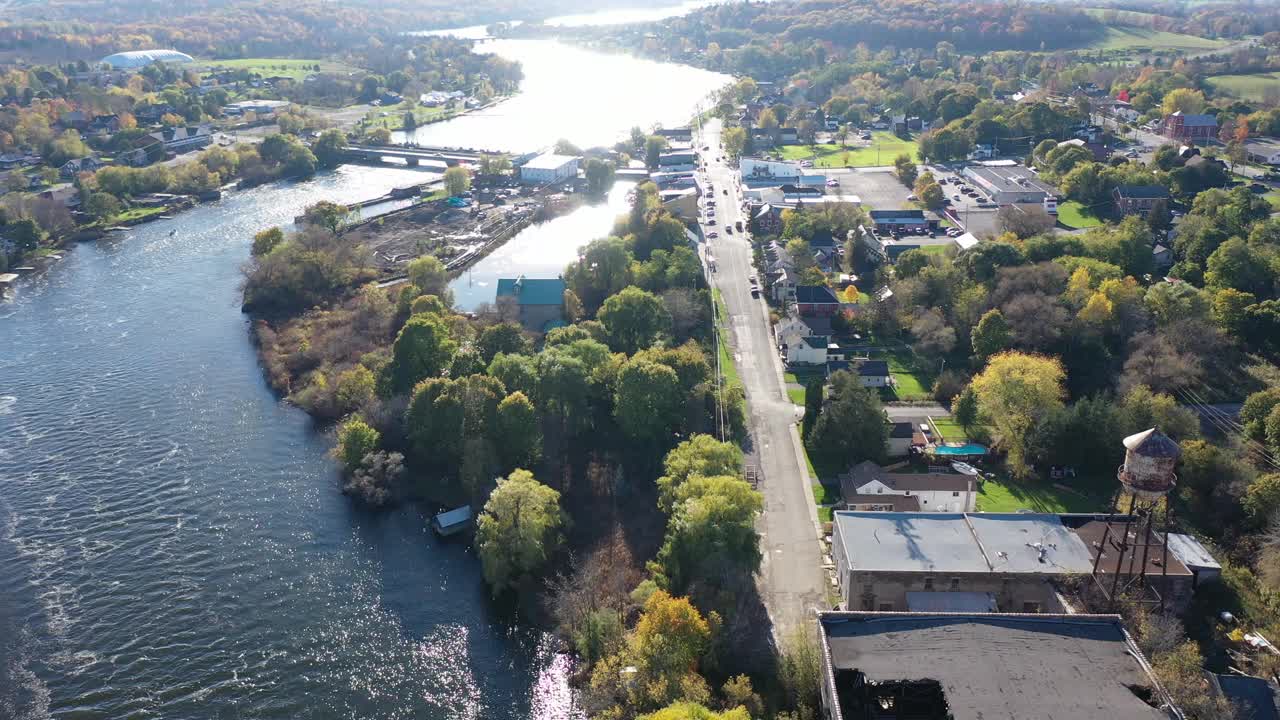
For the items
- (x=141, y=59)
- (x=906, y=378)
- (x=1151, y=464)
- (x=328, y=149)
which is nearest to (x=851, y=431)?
(x=906, y=378)

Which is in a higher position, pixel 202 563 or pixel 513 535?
pixel 513 535

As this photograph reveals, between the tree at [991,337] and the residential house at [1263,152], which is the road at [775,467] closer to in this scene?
the tree at [991,337]

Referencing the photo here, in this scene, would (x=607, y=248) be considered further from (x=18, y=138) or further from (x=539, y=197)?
(x=18, y=138)

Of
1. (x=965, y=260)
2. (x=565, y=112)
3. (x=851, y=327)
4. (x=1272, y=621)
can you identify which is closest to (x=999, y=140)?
(x=965, y=260)

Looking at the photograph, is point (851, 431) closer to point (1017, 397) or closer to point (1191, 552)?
point (1017, 397)

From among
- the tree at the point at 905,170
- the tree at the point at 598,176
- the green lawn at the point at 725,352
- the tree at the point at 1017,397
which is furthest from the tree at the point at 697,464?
the tree at the point at 905,170
